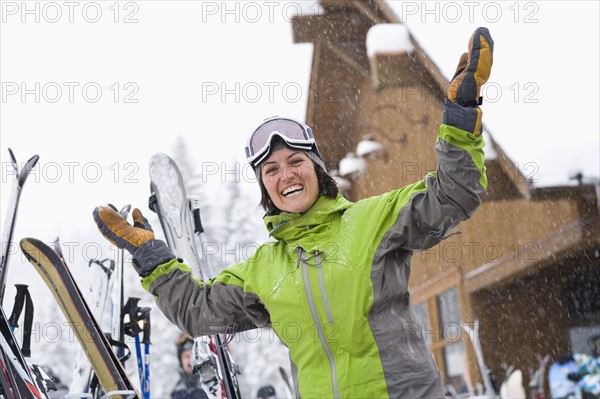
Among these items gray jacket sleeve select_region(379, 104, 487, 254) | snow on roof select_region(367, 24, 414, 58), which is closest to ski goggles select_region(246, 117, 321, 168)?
gray jacket sleeve select_region(379, 104, 487, 254)

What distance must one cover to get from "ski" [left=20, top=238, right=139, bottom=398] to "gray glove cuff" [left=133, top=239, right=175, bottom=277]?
922 millimetres

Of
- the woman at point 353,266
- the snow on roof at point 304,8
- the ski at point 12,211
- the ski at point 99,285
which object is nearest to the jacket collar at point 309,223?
the woman at point 353,266

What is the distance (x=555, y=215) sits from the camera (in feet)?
26.4

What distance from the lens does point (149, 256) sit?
2842mm

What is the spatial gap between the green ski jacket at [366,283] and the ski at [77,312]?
4.47ft

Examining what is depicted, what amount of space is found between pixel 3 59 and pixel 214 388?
79429 mm

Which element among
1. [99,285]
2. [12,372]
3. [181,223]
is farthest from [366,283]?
[99,285]

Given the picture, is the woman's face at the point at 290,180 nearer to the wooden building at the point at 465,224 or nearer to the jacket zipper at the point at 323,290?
the jacket zipper at the point at 323,290

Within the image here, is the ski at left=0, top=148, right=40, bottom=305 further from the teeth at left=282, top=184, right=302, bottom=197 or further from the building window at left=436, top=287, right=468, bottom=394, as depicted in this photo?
the building window at left=436, top=287, right=468, bottom=394

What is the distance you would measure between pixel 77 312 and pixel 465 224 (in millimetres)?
7519

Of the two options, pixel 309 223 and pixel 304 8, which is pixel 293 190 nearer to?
pixel 309 223

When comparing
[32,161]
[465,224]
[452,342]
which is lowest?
[452,342]

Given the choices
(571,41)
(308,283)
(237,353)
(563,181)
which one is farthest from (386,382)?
(237,353)

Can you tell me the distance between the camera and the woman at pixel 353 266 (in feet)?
7.52
